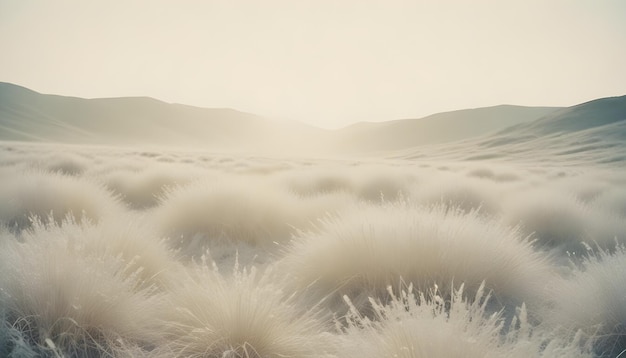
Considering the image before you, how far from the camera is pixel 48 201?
6.18 meters

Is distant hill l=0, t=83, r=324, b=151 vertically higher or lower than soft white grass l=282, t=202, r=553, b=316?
higher

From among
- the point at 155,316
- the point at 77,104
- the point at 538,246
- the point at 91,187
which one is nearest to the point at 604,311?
the point at 155,316

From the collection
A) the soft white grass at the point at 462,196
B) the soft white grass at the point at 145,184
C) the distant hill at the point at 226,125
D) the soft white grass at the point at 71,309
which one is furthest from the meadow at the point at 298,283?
the distant hill at the point at 226,125

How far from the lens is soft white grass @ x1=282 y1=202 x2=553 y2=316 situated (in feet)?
11.5

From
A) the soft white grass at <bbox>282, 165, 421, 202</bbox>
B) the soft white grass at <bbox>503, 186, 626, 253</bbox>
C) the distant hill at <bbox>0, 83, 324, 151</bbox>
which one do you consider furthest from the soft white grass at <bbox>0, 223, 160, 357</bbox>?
the distant hill at <bbox>0, 83, 324, 151</bbox>

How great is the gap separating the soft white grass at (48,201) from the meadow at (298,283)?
0.03m

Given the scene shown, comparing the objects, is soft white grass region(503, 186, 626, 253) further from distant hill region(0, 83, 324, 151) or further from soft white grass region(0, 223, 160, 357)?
distant hill region(0, 83, 324, 151)

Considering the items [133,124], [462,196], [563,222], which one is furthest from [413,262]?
[133,124]

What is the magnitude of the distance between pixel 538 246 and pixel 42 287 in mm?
5725

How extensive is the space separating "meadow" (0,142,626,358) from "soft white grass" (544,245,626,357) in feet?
0.03

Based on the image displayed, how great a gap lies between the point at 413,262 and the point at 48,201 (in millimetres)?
5388

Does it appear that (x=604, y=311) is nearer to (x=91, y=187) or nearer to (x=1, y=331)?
(x=1, y=331)

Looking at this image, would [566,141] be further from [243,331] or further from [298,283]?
[243,331]

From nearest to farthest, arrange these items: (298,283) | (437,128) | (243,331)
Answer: (243,331), (298,283), (437,128)
